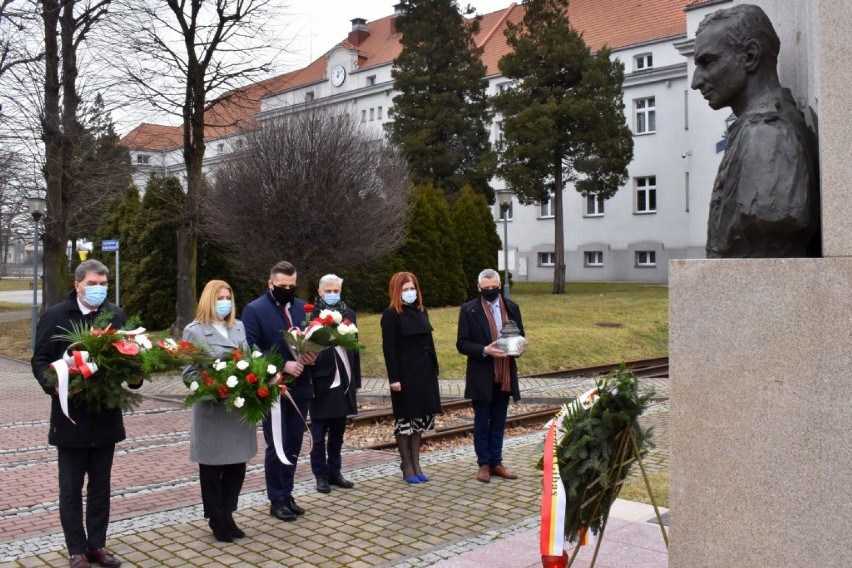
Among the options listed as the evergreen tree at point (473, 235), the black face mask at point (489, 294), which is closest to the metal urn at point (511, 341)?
the black face mask at point (489, 294)

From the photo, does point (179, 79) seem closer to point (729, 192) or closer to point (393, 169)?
point (393, 169)

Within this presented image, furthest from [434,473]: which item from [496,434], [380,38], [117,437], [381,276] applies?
[380,38]

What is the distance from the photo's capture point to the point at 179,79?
20.9 meters

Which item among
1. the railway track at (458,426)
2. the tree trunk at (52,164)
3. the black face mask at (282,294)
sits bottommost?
the railway track at (458,426)

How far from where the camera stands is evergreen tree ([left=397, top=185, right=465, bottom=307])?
30.0 metres

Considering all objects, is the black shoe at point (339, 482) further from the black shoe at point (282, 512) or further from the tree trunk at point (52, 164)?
the tree trunk at point (52, 164)

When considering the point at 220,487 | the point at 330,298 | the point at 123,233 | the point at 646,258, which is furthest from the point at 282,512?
the point at 646,258

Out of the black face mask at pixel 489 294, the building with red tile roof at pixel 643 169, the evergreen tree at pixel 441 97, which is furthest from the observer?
the evergreen tree at pixel 441 97

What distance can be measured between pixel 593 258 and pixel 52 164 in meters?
30.1

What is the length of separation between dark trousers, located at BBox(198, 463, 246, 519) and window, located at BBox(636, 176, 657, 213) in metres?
38.5

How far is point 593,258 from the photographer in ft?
147

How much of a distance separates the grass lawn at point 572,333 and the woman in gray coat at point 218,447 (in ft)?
31.8

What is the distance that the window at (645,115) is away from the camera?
41531mm

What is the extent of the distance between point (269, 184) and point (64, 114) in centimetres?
613
